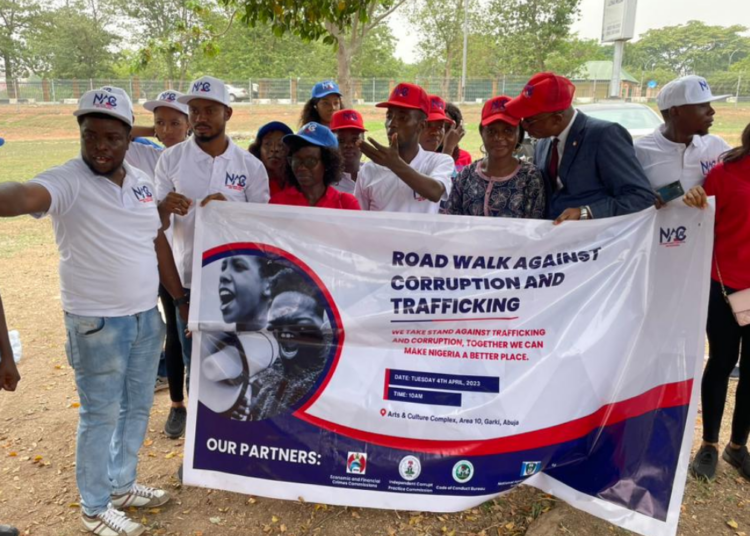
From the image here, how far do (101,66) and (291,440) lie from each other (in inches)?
1936

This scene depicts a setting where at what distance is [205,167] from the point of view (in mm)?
3209

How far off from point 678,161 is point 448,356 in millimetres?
1715

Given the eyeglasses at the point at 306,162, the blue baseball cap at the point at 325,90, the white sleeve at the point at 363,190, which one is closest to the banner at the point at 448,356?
the eyeglasses at the point at 306,162

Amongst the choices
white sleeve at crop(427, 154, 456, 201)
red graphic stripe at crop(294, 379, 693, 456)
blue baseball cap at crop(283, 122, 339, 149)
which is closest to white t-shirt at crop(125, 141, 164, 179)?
blue baseball cap at crop(283, 122, 339, 149)

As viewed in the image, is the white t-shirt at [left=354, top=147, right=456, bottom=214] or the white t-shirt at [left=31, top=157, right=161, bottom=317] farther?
the white t-shirt at [left=354, top=147, right=456, bottom=214]

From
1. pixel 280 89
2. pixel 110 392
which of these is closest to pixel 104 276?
pixel 110 392

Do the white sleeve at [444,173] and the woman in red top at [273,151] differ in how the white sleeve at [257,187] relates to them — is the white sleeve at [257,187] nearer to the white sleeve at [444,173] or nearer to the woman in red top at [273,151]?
the woman in red top at [273,151]

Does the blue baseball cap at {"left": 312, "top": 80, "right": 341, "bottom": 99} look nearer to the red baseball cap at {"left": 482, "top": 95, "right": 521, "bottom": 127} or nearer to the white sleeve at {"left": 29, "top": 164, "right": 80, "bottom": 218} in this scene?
the red baseball cap at {"left": 482, "top": 95, "right": 521, "bottom": 127}

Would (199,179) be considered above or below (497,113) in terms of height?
below

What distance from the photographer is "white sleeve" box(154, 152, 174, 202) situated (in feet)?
10.6

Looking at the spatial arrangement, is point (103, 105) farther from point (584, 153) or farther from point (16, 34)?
point (16, 34)

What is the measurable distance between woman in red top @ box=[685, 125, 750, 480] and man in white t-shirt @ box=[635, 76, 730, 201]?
0.35 feet

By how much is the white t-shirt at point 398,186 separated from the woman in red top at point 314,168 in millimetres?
296

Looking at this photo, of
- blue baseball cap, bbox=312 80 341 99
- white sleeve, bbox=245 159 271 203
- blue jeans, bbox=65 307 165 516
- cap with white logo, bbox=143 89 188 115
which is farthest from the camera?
blue baseball cap, bbox=312 80 341 99
